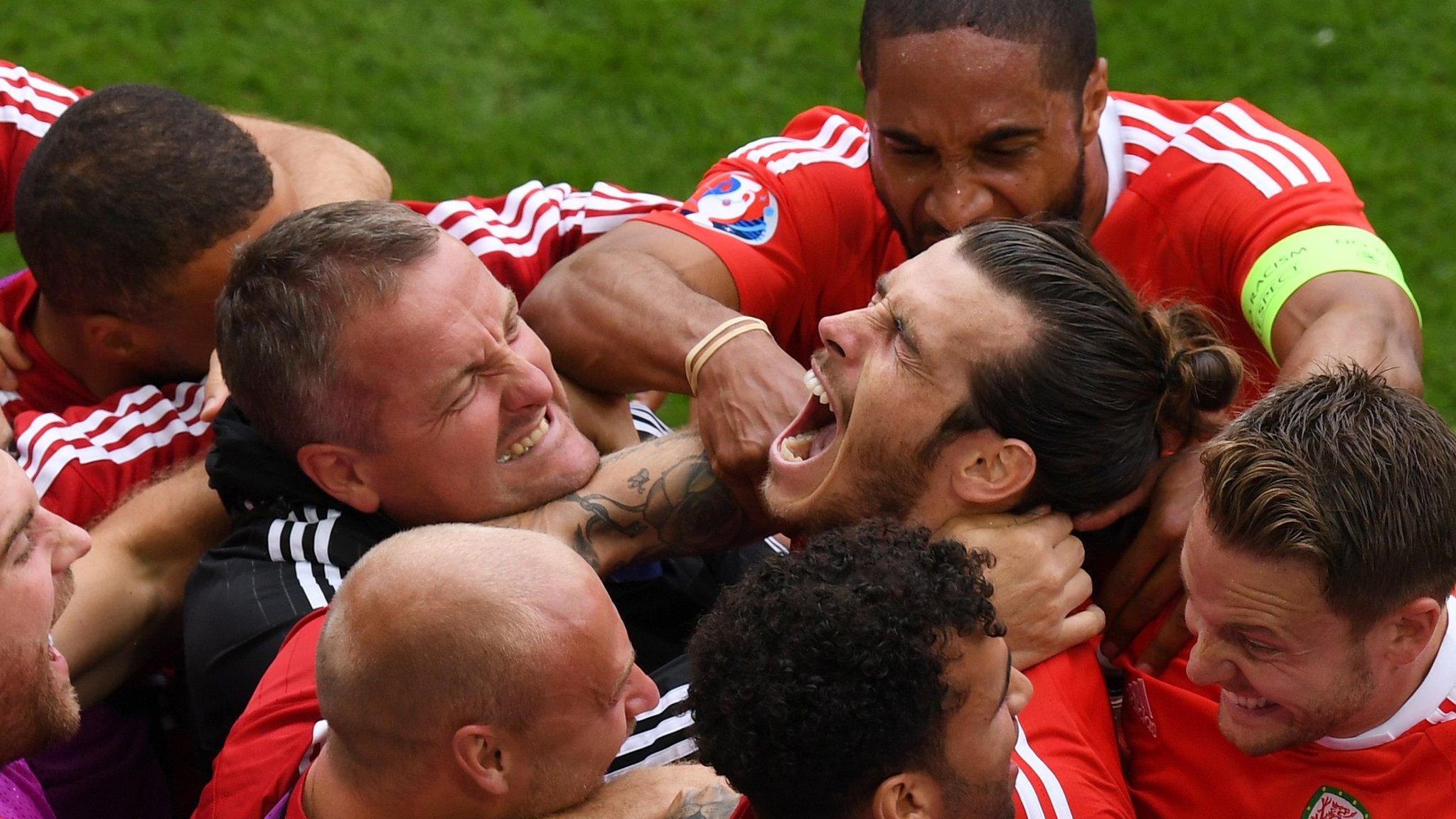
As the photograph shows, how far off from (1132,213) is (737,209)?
118cm

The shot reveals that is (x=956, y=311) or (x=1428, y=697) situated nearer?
(x=1428, y=697)

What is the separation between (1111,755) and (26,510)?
90.2 inches

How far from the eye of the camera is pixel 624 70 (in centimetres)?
789

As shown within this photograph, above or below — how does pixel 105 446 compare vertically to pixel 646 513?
below

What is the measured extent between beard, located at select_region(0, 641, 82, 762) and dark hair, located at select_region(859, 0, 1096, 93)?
268cm

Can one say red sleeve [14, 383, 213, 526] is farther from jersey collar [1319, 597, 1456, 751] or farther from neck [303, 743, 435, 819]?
jersey collar [1319, 597, 1456, 751]

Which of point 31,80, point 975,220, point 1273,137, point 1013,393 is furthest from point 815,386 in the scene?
point 31,80

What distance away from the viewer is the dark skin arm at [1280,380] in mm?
3555

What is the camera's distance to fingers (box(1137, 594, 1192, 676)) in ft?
11.6

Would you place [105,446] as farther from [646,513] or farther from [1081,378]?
[1081,378]

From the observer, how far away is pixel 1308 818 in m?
3.24

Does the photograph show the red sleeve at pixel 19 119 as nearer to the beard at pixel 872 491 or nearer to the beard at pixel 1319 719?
the beard at pixel 872 491

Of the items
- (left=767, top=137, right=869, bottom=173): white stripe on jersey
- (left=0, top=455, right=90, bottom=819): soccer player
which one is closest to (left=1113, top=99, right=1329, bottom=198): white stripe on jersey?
(left=767, top=137, right=869, bottom=173): white stripe on jersey

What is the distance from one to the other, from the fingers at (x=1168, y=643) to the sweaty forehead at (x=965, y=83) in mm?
1469
